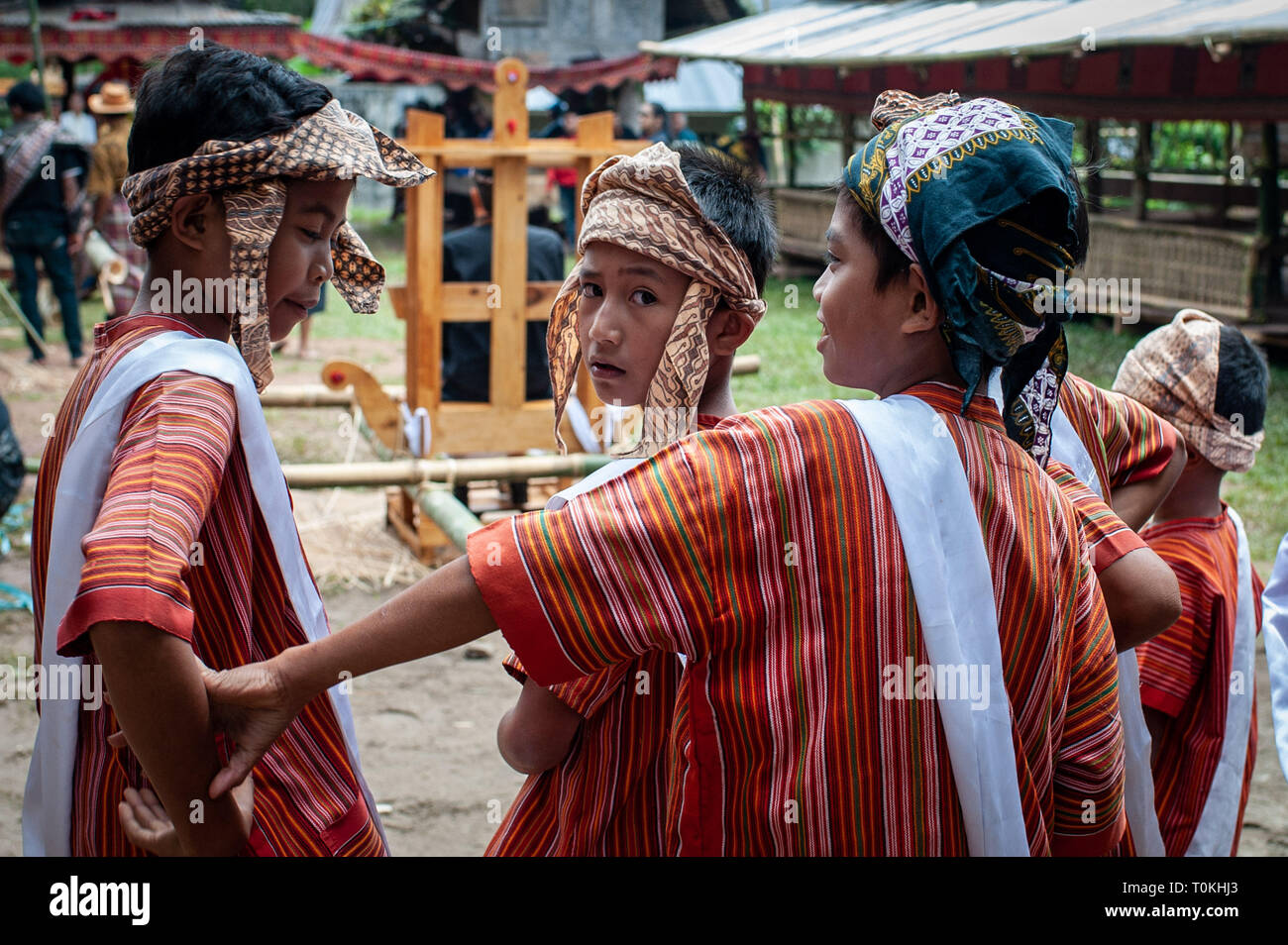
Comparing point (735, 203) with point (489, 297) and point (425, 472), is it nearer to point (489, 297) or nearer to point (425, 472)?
point (425, 472)

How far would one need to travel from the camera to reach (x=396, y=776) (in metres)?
4.34

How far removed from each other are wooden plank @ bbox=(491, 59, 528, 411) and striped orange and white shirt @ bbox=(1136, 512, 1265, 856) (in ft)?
13.3

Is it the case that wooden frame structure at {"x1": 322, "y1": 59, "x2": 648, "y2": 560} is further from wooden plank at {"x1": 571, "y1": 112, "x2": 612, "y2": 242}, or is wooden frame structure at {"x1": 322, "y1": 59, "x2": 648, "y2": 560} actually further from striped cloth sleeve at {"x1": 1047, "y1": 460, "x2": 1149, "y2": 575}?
striped cloth sleeve at {"x1": 1047, "y1": 460, "x2": 1149, "y2": 575}

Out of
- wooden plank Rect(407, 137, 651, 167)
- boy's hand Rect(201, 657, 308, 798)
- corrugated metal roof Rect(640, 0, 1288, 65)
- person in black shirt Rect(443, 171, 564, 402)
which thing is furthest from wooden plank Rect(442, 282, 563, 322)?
corrugated metal roof Rect(640, 0, 1288, 65)

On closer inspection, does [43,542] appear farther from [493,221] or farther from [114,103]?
[114,103]

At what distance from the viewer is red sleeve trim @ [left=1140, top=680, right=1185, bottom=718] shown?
2.64 meters

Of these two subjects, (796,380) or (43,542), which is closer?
(43,542)

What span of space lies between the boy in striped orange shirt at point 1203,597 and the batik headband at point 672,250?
137 cm

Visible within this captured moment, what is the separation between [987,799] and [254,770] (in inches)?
38.4

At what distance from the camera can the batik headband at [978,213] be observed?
142 centimetres

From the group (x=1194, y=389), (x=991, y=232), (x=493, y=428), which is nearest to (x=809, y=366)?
(x=493, y=428)

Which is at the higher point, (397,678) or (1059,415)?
(1059,415)

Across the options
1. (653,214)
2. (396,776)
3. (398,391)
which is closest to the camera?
(653,214)
